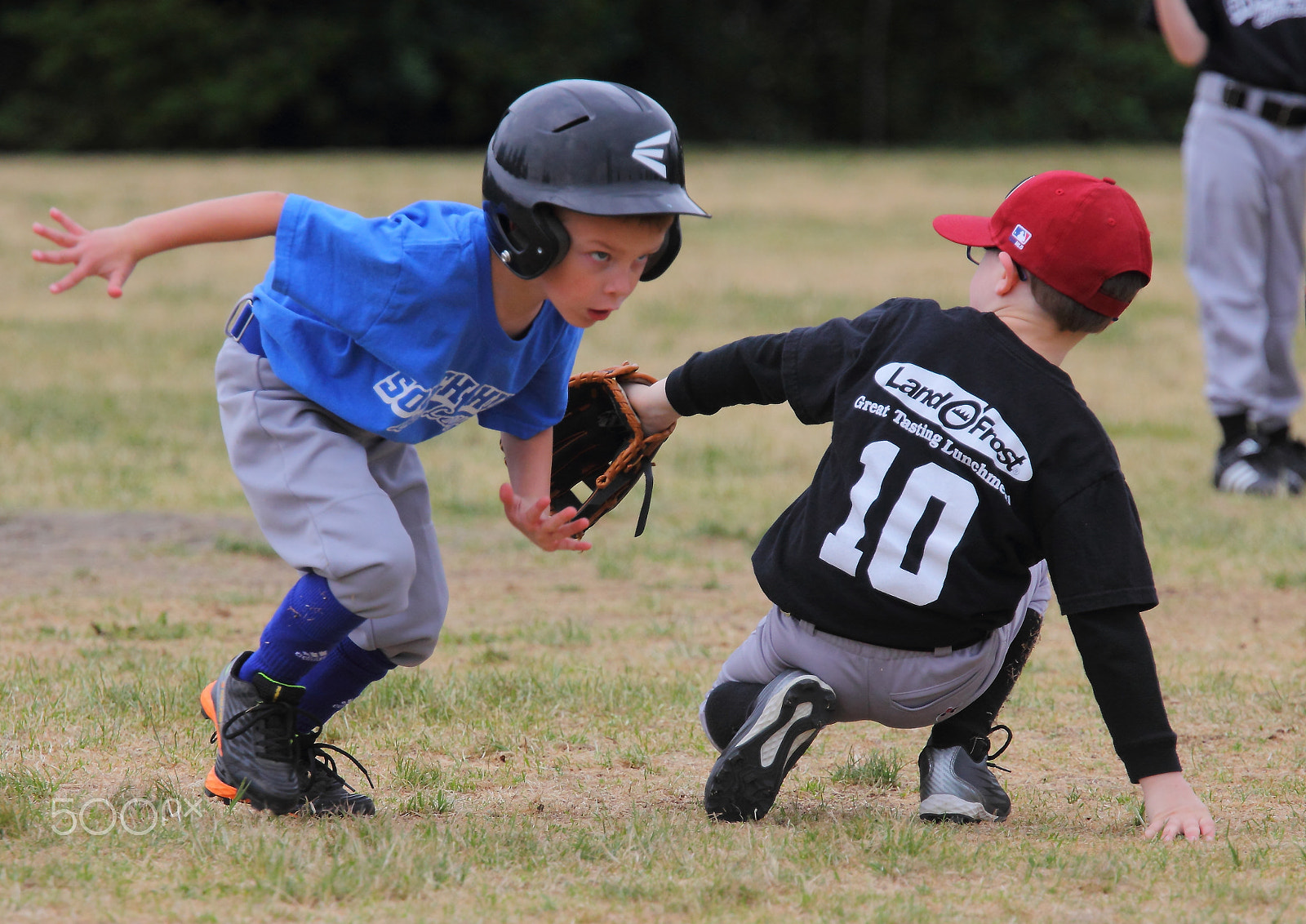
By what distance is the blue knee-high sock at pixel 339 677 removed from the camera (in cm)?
337

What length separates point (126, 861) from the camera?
108 inches

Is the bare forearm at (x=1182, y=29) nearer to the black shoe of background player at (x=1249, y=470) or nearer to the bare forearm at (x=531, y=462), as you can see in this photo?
the black shoe of background player at (x=1249, y=470)

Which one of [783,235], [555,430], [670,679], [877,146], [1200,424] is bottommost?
[877,146]

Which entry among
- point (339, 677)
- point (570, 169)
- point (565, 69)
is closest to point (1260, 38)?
point (570, 169)

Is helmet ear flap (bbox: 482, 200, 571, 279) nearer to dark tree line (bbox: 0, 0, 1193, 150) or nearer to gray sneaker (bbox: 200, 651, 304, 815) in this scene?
gray sneaker (bbox: 200, 651, 304, 815)

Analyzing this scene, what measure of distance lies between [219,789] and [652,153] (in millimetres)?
1633

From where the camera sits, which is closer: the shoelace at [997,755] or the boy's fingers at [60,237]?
the boy's fingers at [60,237]

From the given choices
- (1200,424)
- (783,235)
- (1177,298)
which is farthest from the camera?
(783,235)

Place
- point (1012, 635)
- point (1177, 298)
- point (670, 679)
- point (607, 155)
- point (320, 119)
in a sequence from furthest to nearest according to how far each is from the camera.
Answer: point (320, 119), point (1177, 298), point (670, 679), point (1012, 635), point (607, 155)

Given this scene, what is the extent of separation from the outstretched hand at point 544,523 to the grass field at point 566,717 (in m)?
0.55

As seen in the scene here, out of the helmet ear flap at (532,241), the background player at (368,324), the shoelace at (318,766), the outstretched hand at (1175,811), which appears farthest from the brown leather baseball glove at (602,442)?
the outstretched hand at (1175,811)

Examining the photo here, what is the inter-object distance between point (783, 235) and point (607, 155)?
1414cm

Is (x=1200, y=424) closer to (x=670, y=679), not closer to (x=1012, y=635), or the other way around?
(x=670, y=679)

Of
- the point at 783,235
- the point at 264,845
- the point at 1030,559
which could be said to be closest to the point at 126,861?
the point at 264,845
